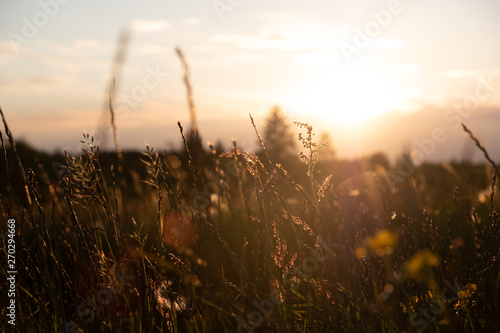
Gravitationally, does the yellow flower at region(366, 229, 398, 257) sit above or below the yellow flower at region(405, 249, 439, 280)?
above

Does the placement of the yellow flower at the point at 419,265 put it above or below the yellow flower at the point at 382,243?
below

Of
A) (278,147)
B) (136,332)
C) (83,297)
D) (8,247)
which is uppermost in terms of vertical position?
(278,147)

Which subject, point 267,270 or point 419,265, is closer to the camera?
point 419,265

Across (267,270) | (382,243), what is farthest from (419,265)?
(267,270)

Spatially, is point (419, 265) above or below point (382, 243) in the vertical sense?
below

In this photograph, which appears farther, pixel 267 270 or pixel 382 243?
pixel 267 270

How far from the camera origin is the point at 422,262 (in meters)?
1.72

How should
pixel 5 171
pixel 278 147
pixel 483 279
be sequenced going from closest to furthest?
1. pixel 483 279
2. pixel 5 171
3. pixel 278 147

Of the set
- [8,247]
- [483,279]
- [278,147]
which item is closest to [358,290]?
[483,279]

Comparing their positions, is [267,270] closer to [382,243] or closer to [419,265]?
[382,243]

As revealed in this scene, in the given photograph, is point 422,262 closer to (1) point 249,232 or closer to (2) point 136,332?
(2) point 136,332

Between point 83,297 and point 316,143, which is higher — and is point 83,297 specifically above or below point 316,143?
below

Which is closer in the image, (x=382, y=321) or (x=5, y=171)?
(x=382, y=321)

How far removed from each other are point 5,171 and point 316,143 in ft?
4.87
